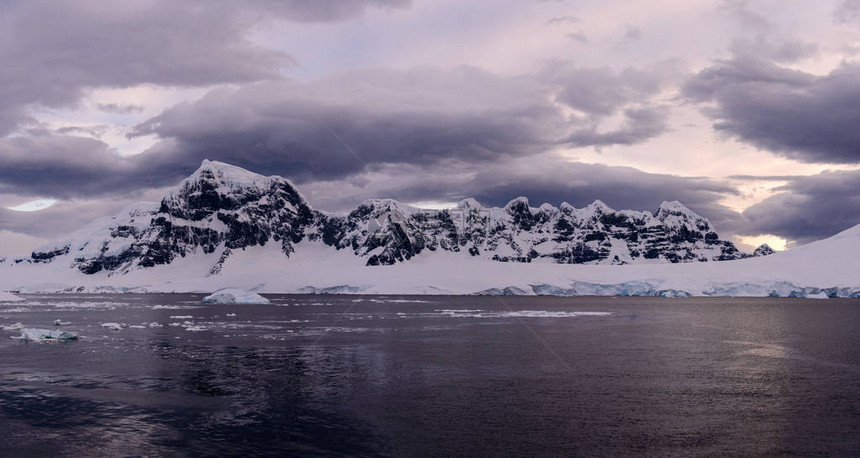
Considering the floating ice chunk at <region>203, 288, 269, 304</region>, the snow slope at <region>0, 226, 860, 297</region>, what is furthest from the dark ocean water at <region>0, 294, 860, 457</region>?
the snow slope at <region>0, 226, 860, 297</region>

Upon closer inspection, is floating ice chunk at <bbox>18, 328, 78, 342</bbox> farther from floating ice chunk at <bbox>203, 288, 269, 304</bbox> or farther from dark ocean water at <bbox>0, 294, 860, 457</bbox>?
floating ice chunk at <bbox>203, 288, 269, 304</bbox>

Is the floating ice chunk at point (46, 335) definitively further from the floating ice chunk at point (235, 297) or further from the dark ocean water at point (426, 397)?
the floating ice chunk at point (235, 297)

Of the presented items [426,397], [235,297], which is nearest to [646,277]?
Result: [235,297]

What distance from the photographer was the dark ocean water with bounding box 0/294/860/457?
15711mm

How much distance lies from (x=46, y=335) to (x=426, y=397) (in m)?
27.7

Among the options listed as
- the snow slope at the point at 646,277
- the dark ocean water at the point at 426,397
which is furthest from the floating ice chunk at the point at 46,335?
the snow slope at the point at 646,277

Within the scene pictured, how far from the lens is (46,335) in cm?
3806

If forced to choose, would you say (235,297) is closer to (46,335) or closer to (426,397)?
(46,335)

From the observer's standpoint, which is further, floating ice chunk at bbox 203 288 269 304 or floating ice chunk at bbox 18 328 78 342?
floating ice chunk at bbox 203 288 269 304

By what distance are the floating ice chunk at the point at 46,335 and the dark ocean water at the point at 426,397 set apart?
2.09 feet

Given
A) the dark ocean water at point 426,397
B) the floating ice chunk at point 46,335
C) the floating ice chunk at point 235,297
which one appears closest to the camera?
the dark ocean water at point 426,397

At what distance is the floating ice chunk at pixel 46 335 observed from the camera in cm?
3803

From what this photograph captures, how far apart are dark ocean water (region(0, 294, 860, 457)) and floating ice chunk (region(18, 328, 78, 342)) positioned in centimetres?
64

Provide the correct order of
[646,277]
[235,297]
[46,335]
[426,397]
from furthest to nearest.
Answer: [646,277] < [235,297] < [46,335] < [426,397]
